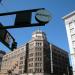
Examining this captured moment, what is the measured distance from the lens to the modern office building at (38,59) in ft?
268

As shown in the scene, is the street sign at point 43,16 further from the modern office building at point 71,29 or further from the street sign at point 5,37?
the modern office building at point 71,29

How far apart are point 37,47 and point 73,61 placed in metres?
32.7

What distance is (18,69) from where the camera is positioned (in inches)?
3499

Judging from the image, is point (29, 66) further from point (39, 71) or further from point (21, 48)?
point (21, 48)

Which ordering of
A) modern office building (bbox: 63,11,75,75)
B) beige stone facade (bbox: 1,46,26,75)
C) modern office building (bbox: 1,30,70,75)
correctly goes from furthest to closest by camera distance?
beige stone facade (bbox: 1,46,26,75) → modern office building (bbox: 1,30,70,75) → modern office building (bbox: 63,11,75,75)

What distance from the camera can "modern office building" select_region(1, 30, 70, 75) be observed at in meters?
81.7

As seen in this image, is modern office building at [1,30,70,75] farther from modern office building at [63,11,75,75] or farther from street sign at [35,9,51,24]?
street sign at [35,9,51,24]

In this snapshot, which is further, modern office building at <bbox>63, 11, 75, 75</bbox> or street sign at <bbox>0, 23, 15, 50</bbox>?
modern office building at <bbox>63, 11, 75, 75</bbox>

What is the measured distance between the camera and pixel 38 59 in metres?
82.3

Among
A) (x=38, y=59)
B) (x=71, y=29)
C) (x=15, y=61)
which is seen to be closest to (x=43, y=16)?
(x=71, y=29)

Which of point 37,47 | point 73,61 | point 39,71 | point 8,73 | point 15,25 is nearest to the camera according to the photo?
point 15,25

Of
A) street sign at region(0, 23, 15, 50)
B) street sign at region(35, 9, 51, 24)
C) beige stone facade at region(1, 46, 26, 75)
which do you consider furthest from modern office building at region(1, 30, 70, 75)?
street sign at region(35, 9, 51, 24)

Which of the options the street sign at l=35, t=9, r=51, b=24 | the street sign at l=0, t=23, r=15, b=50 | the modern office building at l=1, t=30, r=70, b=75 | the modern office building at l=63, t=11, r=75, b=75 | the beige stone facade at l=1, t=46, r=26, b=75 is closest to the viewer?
the street sign at l=35, t=9, r=51, b=24

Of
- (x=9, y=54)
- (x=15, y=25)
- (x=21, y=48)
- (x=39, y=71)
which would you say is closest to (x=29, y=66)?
(x=39, y=71)
